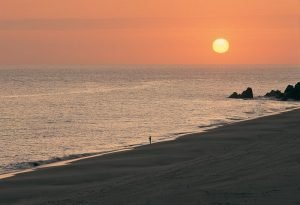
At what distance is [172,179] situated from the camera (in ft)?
60.2

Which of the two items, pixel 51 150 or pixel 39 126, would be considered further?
pixel 39 126

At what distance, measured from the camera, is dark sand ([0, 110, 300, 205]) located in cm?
1523

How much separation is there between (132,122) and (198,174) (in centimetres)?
3155

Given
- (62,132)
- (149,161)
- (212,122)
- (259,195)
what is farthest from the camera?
(212,122)

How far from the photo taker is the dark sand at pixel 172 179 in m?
15.2

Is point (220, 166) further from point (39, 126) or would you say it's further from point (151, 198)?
point (39, 126)

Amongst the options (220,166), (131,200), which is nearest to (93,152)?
(220,166)

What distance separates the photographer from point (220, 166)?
19906mm

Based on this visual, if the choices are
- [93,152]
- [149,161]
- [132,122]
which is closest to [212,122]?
[132,122]

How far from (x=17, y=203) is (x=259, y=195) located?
305 inches

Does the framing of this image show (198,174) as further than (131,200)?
Yes

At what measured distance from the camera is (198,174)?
18.6m

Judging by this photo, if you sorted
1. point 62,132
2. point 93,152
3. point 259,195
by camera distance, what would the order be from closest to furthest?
point 259,195 → point 93,152 → point 62,132

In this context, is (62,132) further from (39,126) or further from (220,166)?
(220,166)
